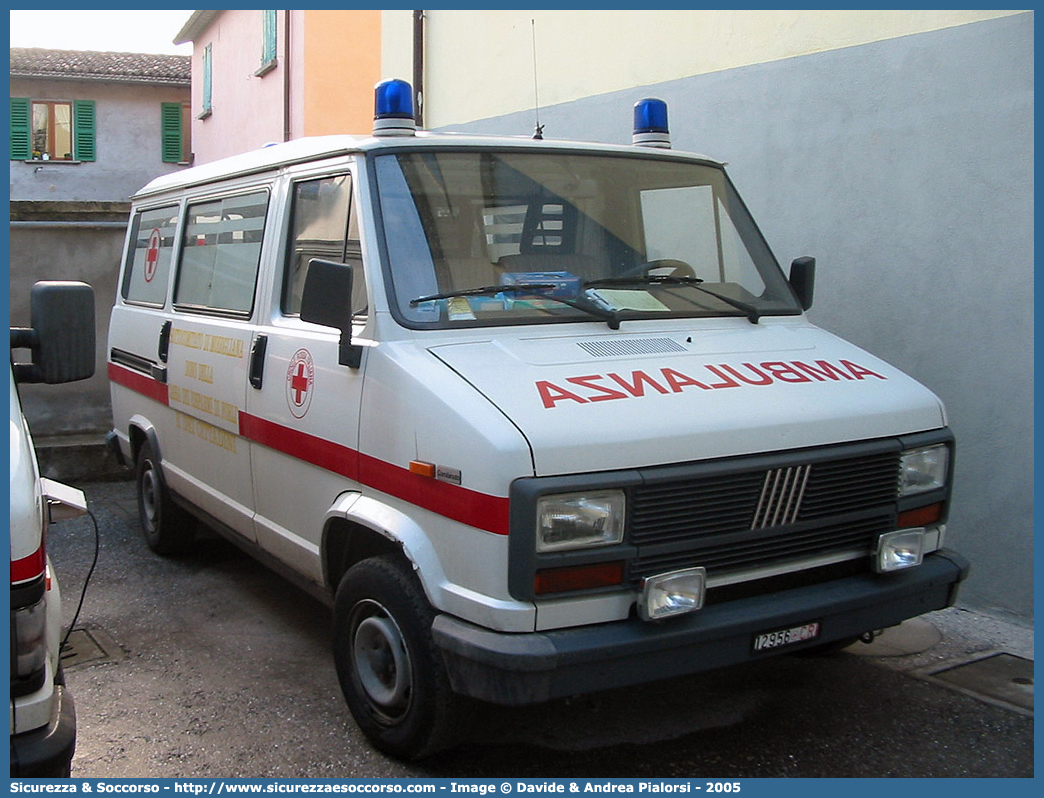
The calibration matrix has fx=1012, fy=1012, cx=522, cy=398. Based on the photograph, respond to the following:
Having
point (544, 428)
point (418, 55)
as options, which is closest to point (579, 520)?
point (544, 428)

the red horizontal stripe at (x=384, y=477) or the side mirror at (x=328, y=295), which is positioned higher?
the side mirror at (x=328, y=295)

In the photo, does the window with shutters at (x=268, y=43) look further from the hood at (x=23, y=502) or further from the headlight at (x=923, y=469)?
the hood at (x=23, y=502)

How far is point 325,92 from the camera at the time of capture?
45.5ft

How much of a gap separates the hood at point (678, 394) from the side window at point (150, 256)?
3.17m

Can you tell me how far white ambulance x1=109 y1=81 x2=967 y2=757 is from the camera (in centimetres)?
305

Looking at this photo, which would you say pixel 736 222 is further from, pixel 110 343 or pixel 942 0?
pixel 110 343

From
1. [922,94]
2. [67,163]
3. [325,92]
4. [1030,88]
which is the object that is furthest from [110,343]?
[67,163]

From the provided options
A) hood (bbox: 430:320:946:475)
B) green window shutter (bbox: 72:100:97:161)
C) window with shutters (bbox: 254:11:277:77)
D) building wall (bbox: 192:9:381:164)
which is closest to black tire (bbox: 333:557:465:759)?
hood (bbox: 430:320:946:475)

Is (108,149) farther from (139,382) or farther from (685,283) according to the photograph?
(685,283)

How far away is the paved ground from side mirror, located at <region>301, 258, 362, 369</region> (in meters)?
1.47

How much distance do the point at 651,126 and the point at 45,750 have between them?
371 centimetres

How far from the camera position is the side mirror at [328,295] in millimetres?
3537

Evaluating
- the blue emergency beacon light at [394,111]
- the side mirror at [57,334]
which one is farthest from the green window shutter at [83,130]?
the side mirror at [57,334]

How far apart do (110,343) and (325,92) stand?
806 centimetres
